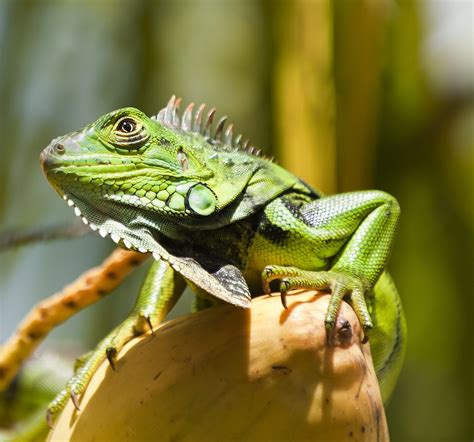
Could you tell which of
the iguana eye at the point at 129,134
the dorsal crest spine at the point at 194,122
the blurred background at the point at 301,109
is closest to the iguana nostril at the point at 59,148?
the iguana eye at the point at 129,134

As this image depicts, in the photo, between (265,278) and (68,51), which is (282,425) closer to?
(265,278)

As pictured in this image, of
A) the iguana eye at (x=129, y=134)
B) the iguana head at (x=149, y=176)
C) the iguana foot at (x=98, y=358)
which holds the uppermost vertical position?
the iguana eye at (x=129, y=134)

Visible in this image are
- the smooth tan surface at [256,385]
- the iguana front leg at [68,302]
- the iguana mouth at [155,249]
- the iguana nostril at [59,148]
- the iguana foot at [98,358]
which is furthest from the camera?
the iguana front leg at [68,302]

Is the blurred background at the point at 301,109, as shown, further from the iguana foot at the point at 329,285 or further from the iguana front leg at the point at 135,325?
the iguana foot at the point at 329,285

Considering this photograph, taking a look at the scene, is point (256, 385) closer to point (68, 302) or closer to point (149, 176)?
point (149, 176)

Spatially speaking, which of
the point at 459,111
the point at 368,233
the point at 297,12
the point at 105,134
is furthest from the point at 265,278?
the point at 459,111

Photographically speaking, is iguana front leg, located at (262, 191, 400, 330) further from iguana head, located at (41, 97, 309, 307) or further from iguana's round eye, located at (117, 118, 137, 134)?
iguana's round eye, located at (117, 118, 137, 134)
